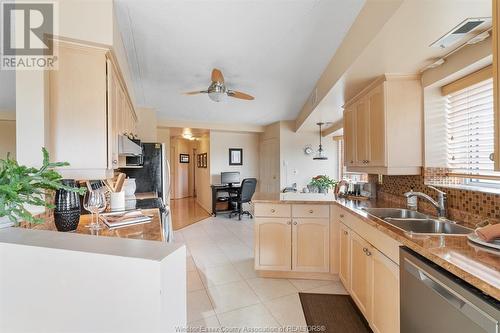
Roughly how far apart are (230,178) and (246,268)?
3444 mm

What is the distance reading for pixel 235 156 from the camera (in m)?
6.55

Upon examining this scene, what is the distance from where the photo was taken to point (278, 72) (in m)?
2.81

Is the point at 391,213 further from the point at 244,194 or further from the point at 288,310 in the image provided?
the point at 244,194

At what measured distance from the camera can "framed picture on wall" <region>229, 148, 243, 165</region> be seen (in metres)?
6.49

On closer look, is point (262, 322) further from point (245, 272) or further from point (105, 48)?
point (105, 48)

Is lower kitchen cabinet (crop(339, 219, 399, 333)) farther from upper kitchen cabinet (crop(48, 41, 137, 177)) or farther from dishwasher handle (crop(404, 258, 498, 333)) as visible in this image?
upper kitchen cabinet (crop(48, 41, 137, 177))

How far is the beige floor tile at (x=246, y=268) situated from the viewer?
2.71 m

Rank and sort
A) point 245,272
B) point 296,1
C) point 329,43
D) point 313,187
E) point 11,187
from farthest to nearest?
point 313,187 < point 245,272 < point 329,43 < point 296,1 < point 11,187

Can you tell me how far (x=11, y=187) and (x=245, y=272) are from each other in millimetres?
2519

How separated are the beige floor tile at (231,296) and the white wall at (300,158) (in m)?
3.52

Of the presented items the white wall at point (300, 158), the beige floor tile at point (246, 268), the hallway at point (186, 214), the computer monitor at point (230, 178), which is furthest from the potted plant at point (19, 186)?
the computer monitor at point (230, 178)

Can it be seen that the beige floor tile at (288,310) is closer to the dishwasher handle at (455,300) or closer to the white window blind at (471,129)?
the dishwasher handle at (455,300)

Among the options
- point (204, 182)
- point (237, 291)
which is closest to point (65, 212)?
point (237, 291)

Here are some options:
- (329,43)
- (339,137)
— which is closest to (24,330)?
(329,43)
